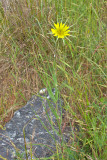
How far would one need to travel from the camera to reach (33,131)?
4.28 feet

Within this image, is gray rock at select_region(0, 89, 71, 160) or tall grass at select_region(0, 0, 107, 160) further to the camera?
tall grass at select_region(0, 0, 107, 160)

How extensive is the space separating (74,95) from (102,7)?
3.32 ft

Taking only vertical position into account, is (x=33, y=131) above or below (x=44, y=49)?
below

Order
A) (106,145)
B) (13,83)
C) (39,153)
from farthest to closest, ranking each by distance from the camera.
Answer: (13,83) → (39,153) → (106,145)

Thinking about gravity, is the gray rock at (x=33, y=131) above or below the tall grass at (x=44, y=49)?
below

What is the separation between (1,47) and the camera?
1.91 metres

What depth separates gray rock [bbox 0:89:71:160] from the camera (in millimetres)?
1201

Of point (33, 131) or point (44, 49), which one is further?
point (44, 49)

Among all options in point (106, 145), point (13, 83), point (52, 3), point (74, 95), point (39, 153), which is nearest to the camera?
point (106, 145)

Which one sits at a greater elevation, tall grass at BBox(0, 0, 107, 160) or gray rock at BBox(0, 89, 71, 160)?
tall grass at BBox(0, 0, 107, 160)

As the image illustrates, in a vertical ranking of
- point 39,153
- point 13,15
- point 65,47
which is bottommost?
point 39,153

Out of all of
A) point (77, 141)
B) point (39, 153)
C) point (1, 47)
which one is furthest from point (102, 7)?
point (39, 153)

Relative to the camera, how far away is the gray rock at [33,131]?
1201 millimetres

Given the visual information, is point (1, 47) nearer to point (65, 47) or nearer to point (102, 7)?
point (65, 47)
